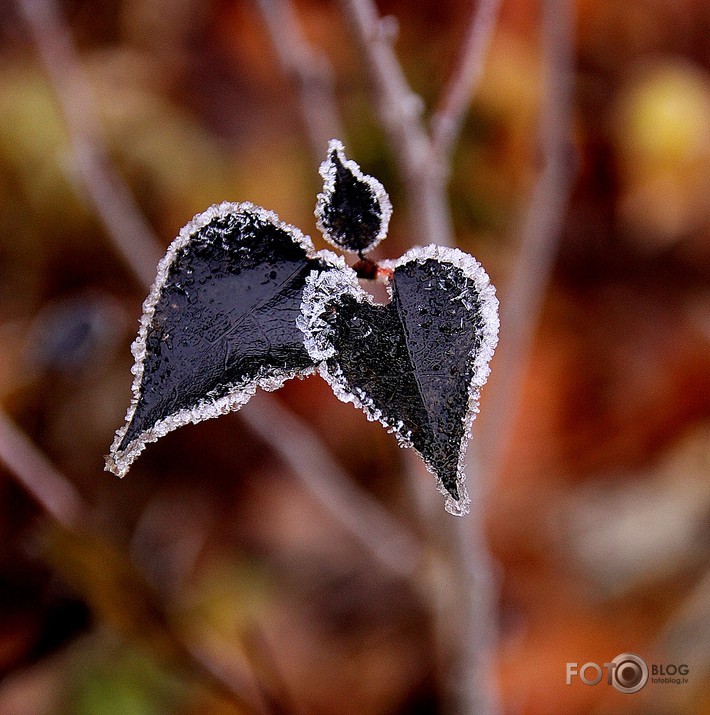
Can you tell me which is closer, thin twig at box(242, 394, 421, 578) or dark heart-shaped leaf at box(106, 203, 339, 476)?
dark heart-shaped leaf at box(106, 203, 339, 476)

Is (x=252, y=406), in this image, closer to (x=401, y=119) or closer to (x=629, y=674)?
(x=401, y=119)

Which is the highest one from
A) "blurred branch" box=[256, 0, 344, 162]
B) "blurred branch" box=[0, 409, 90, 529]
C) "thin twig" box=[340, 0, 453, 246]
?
"blurred branch" box=[256, 0, 344, 162]

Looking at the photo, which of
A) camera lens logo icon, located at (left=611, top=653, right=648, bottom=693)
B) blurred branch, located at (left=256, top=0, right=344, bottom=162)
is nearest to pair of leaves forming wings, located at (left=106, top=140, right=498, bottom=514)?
blurred branch, located at (left=256, top=0, right=344, bottom=162)

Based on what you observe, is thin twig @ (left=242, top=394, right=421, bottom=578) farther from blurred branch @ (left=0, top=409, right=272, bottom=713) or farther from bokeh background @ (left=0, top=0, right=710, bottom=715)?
blurred branch @ (left=0, top=409, right=272, bottom=713)

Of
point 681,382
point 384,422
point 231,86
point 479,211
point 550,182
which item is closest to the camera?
point 384,422

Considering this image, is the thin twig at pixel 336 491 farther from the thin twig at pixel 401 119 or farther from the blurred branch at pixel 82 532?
the thin twig at pixel 401 119

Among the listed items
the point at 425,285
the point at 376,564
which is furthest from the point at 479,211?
the point at 425,285

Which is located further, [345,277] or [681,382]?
[681,382]

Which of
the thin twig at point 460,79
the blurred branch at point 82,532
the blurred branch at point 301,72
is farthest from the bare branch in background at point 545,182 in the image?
the blurred branch at point 82,532

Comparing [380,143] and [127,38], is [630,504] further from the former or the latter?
[127,38]
